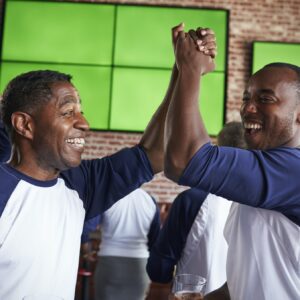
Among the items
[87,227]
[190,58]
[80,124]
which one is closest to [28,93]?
[80,124]

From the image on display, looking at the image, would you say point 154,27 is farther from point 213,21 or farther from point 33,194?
point 33,194

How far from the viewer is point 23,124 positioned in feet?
5.26

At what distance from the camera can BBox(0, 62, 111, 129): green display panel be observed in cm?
538

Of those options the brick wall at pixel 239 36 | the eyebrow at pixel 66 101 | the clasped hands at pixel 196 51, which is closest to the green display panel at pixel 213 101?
the brick wall at pixel 239 36

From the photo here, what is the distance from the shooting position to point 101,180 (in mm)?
1695

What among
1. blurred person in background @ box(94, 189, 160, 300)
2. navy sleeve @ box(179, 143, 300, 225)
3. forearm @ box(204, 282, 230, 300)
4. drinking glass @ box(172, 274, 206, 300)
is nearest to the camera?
navy sleeve @ box(179, 143, 300, 225)

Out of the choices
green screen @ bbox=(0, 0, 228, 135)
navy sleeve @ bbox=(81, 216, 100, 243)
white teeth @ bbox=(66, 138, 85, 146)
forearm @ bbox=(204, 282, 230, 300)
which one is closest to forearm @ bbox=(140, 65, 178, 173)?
white teeth @ bbox=(66, 138, 85, 146)

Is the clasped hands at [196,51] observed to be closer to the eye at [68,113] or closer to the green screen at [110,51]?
the eye at [68,113]

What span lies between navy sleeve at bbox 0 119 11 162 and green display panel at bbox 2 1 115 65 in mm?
3750

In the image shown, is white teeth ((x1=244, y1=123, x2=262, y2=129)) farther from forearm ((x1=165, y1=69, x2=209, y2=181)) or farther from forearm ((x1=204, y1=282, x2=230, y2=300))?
forearm ((x1=204, y1=282, x2=230, y2=300))

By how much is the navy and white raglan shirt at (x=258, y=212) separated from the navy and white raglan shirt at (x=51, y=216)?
484 mm

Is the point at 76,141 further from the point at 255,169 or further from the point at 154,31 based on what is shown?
the point at 154,31

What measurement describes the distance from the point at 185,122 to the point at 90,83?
4394 millimetres

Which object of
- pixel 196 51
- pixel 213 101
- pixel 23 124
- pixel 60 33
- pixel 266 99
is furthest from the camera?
pixel 60 33
